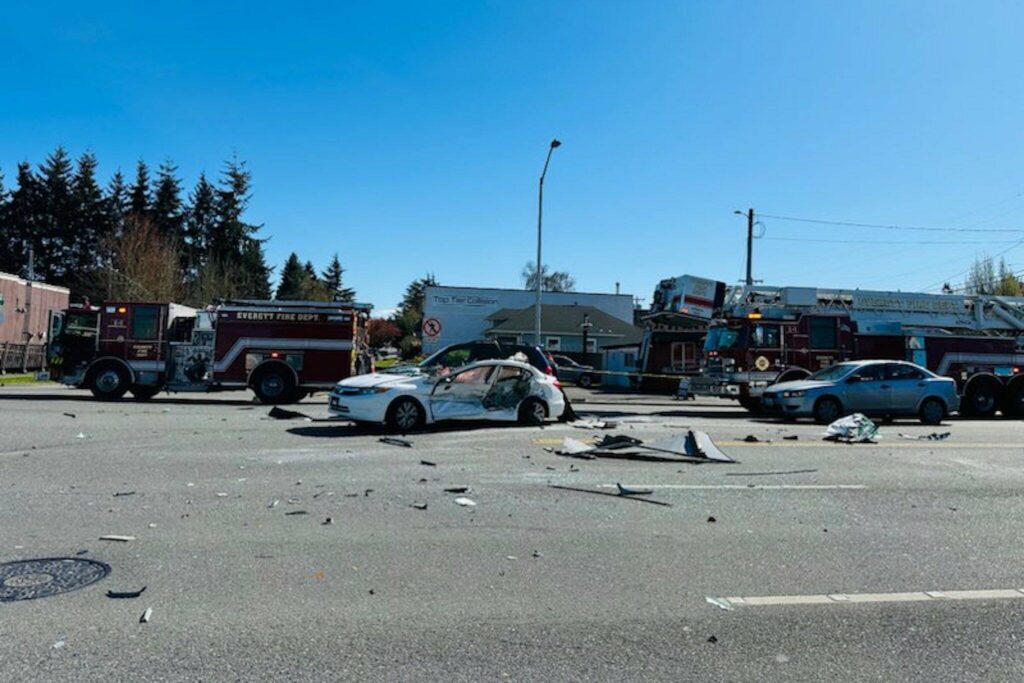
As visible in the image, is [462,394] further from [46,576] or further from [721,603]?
[721,603]

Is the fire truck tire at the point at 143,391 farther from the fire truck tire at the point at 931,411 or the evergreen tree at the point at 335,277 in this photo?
the evergreen tree at the point at 335,277

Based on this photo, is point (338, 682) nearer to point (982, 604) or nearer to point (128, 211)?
point (982, 604)

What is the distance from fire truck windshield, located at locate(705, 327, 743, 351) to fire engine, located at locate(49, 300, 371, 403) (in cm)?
1043

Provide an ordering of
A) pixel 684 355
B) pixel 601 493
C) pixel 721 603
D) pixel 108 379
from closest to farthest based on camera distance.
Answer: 1. pixel 721 603
2. pixel 601 493
3. pixel 108 379
4. pixel 684 355

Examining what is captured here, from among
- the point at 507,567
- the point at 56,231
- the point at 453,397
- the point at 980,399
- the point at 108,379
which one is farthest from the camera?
the point at 56,231

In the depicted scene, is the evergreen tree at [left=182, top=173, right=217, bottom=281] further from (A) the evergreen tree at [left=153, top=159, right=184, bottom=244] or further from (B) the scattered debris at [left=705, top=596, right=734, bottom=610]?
(B) the scattered debris at [left=705, top=596, right=734, bottom=610]

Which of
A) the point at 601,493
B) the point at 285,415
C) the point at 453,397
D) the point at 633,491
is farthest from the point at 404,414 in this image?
the point at 633,491

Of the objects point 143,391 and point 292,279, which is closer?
point 143,391

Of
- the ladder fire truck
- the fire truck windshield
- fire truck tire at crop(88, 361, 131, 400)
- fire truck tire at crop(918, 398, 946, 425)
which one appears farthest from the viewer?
the fire truck windshield

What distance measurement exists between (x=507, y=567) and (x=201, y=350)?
16784mm

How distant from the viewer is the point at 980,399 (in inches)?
786

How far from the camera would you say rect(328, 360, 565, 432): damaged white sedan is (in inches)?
478

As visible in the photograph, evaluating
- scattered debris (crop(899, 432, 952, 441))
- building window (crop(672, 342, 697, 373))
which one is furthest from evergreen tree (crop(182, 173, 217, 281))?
scattered debris (crop(899, 432, 952, 441))

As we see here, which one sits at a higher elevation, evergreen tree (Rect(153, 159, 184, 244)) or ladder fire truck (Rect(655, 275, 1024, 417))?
evergreen tree (Rect(153, 159, 184, 244))
